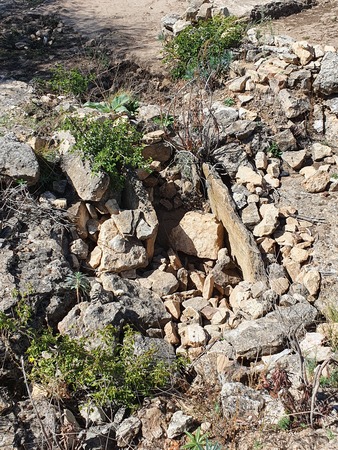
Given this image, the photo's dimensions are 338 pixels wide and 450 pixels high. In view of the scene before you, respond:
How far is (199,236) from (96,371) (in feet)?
6.12

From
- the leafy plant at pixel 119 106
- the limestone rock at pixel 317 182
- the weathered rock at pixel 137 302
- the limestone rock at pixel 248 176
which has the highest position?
the leafy plant at pixel 119 106

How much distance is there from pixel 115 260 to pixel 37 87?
9.41 feet

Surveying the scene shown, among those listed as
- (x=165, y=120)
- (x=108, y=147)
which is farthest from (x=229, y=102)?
(x=108, y=147)

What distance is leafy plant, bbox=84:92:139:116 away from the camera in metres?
5.47

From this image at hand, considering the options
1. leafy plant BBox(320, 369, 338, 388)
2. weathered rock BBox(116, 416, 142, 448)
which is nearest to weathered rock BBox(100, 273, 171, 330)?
weathered rock BBox(116, 416, 142, 448)

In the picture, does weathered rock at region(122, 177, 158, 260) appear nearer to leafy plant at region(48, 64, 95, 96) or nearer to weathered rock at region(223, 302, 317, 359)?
weathered rock at region(223, 302, 317, 359)

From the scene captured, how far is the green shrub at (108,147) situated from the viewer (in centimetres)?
470

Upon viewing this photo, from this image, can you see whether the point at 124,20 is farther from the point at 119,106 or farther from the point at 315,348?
the point at 315,348

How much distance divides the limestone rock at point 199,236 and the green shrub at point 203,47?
219cm

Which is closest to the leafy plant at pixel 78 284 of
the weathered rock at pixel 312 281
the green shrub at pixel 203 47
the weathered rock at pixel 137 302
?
the weathered rock at pixel 137 302

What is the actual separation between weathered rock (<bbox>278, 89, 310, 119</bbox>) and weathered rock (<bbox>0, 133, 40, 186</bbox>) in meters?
2.76

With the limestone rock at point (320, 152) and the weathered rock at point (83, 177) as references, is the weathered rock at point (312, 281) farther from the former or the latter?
the weathered rock at point (83, 177)

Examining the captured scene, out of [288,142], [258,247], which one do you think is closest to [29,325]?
[258,247]

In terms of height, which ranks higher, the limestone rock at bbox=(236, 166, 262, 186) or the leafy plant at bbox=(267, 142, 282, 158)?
the leafy plant at bbox=(267, 142, 282, 158)
